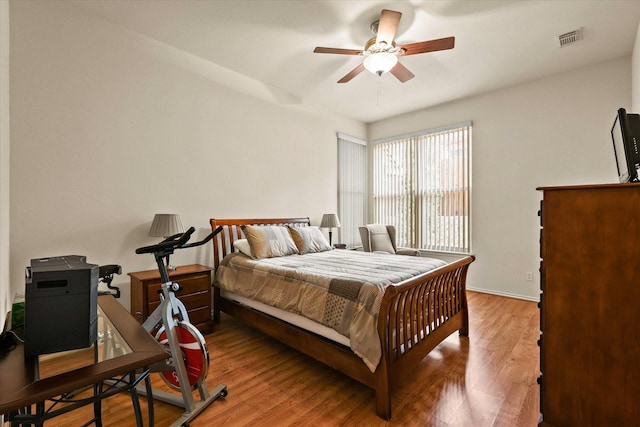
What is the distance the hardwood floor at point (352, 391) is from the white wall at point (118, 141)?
4.51 ft

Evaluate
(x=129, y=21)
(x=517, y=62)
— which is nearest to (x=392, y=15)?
(x=517, y=62)

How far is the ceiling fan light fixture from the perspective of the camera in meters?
2.57

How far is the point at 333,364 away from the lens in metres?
2.06

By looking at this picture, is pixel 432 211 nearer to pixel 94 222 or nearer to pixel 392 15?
pixel 392 15

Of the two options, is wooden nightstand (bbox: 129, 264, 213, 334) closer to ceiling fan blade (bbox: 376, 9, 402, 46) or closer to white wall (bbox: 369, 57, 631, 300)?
ceiling fan blade (bbox: 376, 9, 402, 46)

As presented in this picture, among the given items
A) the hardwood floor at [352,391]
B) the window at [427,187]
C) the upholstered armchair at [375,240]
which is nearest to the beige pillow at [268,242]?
the hardwood floor at [352,391]

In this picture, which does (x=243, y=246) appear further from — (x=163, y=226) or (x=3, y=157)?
(x=3, y=157)

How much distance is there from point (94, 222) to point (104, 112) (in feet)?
3.40

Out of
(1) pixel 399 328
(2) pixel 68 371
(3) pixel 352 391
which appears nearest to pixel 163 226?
(2) pixel 68 371

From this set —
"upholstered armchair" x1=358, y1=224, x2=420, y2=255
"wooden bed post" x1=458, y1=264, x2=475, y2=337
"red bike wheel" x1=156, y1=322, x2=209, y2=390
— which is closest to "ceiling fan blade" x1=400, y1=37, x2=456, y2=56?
"wooden bed post" x1=458, y1=264, x2=475, y2=337

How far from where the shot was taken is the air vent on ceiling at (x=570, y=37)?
114 inches

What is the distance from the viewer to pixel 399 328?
1.93 metres

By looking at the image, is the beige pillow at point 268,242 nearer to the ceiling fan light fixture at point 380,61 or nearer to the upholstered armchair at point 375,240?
the upholstered armchair at point 375,240

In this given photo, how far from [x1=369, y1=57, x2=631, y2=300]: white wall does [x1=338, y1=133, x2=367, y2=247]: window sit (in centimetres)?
152
